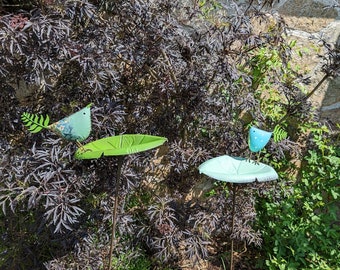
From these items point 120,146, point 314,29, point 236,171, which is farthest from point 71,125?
point 314,29

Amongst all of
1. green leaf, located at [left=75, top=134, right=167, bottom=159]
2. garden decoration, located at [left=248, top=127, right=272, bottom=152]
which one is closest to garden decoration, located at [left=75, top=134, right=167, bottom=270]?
green leaf, located at [left=75, top=134, right=167, bottom=159]

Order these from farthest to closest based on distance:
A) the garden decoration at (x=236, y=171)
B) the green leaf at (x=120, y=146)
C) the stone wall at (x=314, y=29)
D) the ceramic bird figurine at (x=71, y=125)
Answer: the stone wall at (x=314, y=29)
the garden decoration at (x=236, y=171)
the ceramic bird figurine at (x=71, y=125)
the green leaf at (x=120, y=146)

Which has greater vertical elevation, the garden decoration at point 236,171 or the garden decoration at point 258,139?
the garden decoration at point 258,139

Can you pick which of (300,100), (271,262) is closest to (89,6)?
(300,100)

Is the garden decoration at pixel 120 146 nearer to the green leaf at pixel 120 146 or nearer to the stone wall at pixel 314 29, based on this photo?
the green leaf at pixel 120 146

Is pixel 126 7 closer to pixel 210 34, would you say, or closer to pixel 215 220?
pixel 210 34

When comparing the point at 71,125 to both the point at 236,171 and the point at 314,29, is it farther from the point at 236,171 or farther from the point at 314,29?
the point at 314,29

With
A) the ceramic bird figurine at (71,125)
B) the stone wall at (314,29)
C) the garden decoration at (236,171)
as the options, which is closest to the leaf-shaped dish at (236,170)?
the garden decoration at (236,171)
